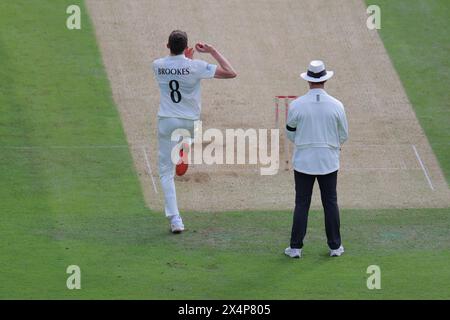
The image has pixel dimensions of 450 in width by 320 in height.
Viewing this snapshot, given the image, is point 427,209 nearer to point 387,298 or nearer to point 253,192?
point 253,192

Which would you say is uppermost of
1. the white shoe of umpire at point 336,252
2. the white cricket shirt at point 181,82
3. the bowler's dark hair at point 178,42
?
the bowler's dark hair at point 178,42

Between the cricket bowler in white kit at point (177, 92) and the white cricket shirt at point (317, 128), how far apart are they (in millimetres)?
1196

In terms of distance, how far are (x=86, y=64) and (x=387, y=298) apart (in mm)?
9268

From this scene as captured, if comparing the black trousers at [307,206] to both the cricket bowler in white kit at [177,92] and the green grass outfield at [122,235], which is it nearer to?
the green grass outfield at [122,235]

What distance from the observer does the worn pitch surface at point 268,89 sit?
1472 centimetres

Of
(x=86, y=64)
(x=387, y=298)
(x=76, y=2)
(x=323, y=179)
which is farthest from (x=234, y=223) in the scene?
(x=76, y=2)

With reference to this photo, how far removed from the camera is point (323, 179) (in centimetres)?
1200

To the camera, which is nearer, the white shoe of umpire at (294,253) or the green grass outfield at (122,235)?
→ the green grass outfield at (122,235)

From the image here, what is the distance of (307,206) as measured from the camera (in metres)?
12.1

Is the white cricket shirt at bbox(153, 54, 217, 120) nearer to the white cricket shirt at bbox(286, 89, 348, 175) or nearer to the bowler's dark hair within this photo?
the bowler's dark hair

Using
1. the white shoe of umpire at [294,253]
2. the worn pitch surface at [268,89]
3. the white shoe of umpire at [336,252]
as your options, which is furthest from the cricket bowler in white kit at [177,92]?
the white shoe of umpire at [336,252]

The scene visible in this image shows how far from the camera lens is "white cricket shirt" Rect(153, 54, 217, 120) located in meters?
12.8

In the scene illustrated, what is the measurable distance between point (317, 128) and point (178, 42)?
207 cm

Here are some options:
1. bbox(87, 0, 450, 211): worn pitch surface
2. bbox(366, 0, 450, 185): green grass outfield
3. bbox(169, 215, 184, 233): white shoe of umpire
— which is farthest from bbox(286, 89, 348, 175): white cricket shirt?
bbox(366, 0, 450, 185): green grass outfield
